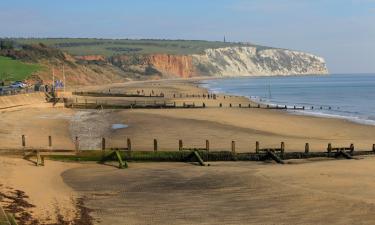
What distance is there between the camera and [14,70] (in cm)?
9625

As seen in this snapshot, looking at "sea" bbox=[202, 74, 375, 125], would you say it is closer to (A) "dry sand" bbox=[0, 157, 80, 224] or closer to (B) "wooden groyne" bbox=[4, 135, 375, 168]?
(B) "wooden groyne" bbox=[4, 135, 375, 168]

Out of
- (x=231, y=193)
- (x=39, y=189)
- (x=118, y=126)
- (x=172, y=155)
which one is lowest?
(x=118, y=126)

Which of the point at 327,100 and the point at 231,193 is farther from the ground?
the point at 231,193

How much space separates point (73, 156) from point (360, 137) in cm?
2015

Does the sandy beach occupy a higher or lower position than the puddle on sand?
higher

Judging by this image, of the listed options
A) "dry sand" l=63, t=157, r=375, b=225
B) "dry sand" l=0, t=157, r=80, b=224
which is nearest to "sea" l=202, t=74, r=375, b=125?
"dry sand" l=63, t=157, r=375, b=225

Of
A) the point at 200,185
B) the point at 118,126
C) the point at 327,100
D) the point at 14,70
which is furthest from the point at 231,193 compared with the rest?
the point at 14,70

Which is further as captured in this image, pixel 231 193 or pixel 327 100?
pixel 327 100

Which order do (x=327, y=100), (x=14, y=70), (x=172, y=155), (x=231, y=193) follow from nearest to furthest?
1. (x=231, y=193)
2. (x=172, y=155)
3. (x=327, y=100)
4. (x=14, y=70)

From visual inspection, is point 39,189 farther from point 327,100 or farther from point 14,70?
point 14,70

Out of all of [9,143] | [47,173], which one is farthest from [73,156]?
[9,143]

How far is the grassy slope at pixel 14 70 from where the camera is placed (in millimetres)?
90062

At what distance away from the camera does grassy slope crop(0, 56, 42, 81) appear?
90.1 meters

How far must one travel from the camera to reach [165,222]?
540 inches
